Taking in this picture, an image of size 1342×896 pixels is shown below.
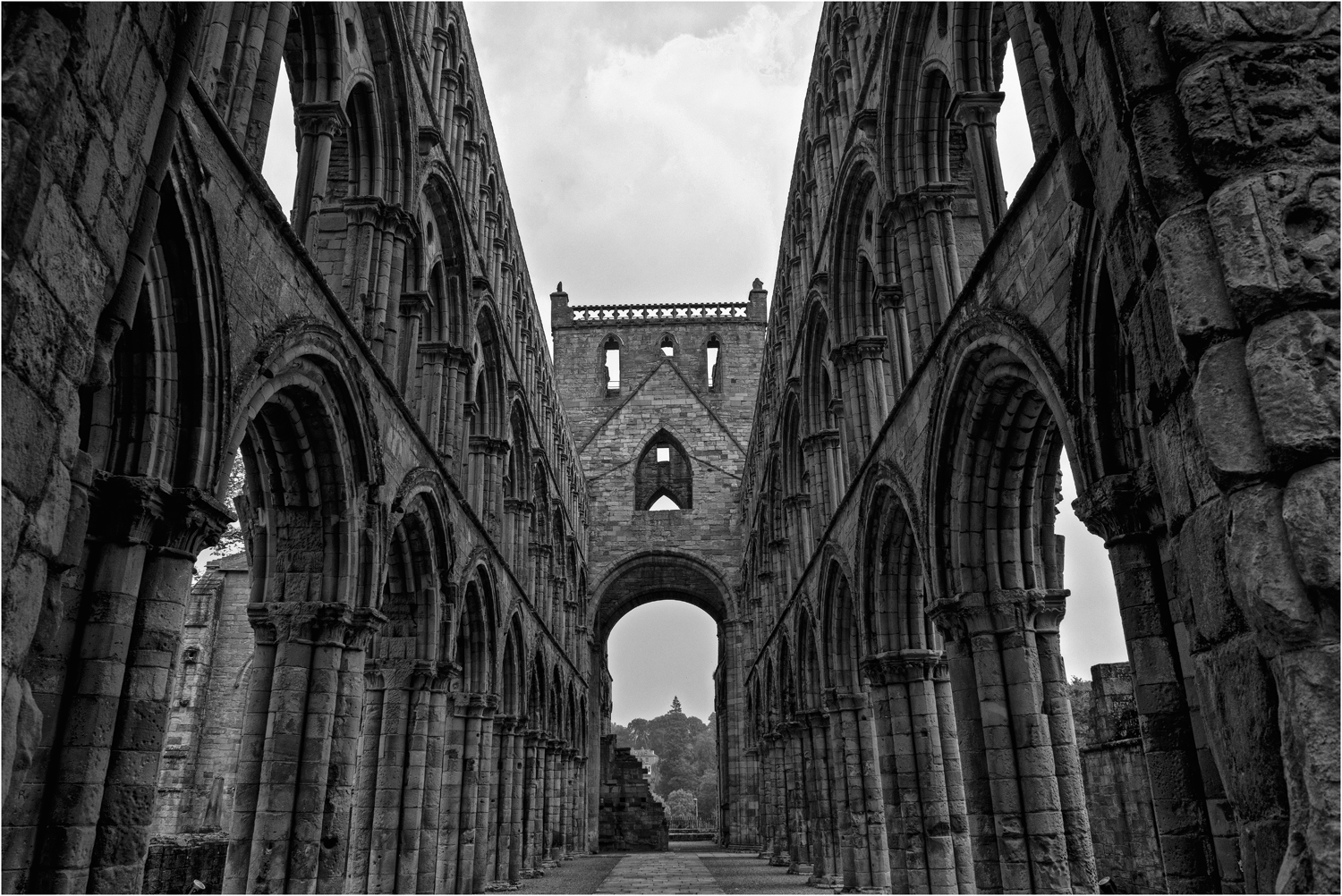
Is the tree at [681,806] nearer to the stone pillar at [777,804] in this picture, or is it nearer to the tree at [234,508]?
the stone pillar at [777,804]

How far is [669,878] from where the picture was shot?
1886cm

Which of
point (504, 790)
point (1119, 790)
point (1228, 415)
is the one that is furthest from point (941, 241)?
point (504, 790)

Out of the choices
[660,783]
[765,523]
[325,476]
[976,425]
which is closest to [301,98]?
[325,476]

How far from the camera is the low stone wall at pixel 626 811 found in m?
37.2

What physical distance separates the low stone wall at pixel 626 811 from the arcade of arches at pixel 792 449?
1334 cm

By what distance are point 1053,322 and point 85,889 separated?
7.36 meters

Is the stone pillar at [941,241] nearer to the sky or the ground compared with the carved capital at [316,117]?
nearer to the ground

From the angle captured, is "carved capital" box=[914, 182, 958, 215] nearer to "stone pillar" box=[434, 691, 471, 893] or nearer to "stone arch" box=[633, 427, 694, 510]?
"stone pillar" box=[434, 691, 471, 893]

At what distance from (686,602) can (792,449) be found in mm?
20394

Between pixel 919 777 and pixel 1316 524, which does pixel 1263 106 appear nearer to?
pixel 1316 524

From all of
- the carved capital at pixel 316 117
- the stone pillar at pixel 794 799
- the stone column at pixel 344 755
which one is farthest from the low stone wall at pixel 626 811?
the carved capital at pixel 316 117

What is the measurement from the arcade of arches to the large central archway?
1060 cm

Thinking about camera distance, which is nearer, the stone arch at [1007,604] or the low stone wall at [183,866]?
the stone arch at [1007,604]

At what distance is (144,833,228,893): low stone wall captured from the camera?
41.4ft
